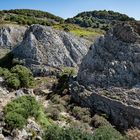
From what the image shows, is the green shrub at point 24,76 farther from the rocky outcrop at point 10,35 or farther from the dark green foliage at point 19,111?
the rocky outcrop at point 10,35

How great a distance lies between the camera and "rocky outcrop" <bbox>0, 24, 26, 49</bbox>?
378 feet

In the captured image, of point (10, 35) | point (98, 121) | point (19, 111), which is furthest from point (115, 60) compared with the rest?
point (10, 35)

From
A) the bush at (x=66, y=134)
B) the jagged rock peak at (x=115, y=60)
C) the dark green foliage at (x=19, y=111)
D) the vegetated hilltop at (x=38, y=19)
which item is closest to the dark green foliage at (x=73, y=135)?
the bush at (x=66, y=134)

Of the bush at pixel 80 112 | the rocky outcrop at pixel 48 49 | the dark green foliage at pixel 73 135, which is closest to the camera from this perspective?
the dark green foliage at pixel 73 135

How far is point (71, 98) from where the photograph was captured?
249ft

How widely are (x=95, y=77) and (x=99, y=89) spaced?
3720 mm

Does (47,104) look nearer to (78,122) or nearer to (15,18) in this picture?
(78,122)

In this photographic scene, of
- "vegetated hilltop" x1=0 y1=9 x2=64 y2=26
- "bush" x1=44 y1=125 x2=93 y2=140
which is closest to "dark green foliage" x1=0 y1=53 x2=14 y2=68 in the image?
"vegetated hilltop" x1=0 y1=9 x2=64 y2=26

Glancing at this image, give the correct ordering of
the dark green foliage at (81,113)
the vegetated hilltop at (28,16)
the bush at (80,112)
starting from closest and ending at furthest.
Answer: the dark green foliage at (81,113)
the bush at (80,112)
the vegetated hilltop at (28,16)

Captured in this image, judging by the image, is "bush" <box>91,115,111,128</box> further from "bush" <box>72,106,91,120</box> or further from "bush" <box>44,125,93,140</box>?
"bush" <box>44,125,93,140</box>

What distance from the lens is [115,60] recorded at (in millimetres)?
80562

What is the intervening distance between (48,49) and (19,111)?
4434cm

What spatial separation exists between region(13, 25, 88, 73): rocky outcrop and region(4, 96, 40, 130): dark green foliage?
32.1 m

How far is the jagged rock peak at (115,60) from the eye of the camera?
77.2m
